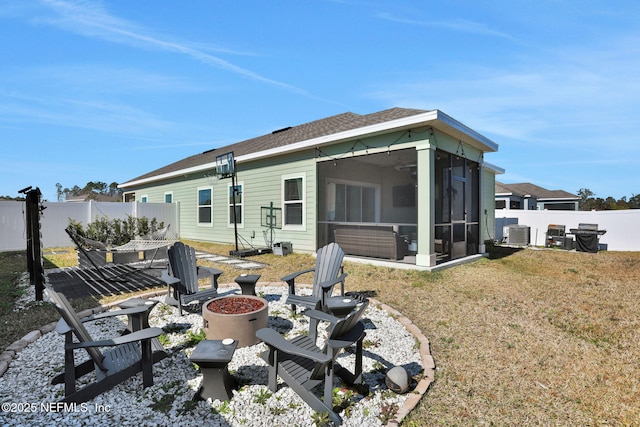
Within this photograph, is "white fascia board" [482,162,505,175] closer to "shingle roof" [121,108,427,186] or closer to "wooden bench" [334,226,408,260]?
"shingle roof" [121,108,427,186]

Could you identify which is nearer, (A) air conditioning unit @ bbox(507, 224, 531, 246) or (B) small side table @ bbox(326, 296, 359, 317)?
(B) small side table @ bbox(326, 296, 359, 317)

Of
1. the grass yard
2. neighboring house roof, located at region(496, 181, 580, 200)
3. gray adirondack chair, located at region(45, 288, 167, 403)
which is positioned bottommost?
the grass yard

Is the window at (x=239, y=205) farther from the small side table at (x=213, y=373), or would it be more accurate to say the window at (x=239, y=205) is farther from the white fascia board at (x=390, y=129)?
the small side table at (x=213, y=373)

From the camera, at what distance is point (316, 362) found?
2369 millimetres

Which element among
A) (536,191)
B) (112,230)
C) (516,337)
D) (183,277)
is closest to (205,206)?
(112,230)

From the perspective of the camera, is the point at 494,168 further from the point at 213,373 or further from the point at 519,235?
the point at 213,373

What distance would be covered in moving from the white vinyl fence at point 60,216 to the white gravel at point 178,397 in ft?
32.1

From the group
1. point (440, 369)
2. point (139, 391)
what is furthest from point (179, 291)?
point (440, 369)

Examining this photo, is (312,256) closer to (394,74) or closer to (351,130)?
(351,130)

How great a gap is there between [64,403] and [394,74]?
850 cm

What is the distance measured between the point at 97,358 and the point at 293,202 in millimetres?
7716

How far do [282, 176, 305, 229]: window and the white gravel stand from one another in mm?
6567

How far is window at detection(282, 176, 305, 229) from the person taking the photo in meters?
9.80

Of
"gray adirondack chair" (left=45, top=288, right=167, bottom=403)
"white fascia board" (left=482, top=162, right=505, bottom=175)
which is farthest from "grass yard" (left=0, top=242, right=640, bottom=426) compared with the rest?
"white fascia board" (left=482, top=162, right=505, bottom=175)
